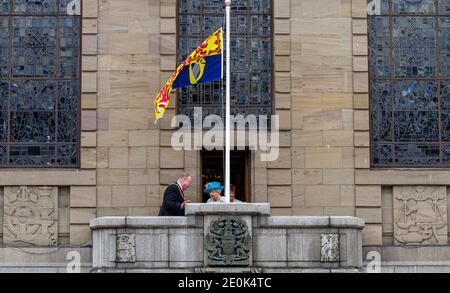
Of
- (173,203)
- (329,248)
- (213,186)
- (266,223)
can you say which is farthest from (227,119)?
(329,248)

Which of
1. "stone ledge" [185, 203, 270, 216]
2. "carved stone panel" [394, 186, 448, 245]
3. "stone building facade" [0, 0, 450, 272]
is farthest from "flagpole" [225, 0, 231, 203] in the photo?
"carved stone panel" [394, 186, 448, 245]

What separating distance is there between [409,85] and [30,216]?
9.73m

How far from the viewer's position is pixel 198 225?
23.2 m

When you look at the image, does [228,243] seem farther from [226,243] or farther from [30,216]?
[30,216]

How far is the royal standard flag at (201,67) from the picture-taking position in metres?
25.2

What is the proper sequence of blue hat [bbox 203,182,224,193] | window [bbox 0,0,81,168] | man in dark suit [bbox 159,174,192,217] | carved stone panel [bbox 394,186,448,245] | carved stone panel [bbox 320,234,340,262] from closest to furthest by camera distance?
1. carved stone panel [bbox 320,234,340,262]
2. man in dark suit [bbox 159,174,192,217]
3. blue hat [bbox 203,182,224,193]
4. carved stone panel [bbox 394,186,448,245]
5. window [bbox 0,0,81,168]

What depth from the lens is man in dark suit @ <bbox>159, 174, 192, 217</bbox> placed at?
24.3 metres

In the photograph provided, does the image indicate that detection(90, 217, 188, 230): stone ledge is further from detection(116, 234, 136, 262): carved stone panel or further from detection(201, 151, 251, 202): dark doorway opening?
detection(201, 151, 251, 202): dark doorway opening

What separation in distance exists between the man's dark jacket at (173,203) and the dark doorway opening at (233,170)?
3055 mm

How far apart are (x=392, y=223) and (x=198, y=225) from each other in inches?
240

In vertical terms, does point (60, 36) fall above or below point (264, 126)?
above

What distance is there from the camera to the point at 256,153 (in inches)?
1072

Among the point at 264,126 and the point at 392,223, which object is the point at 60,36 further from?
the point at 392,223
